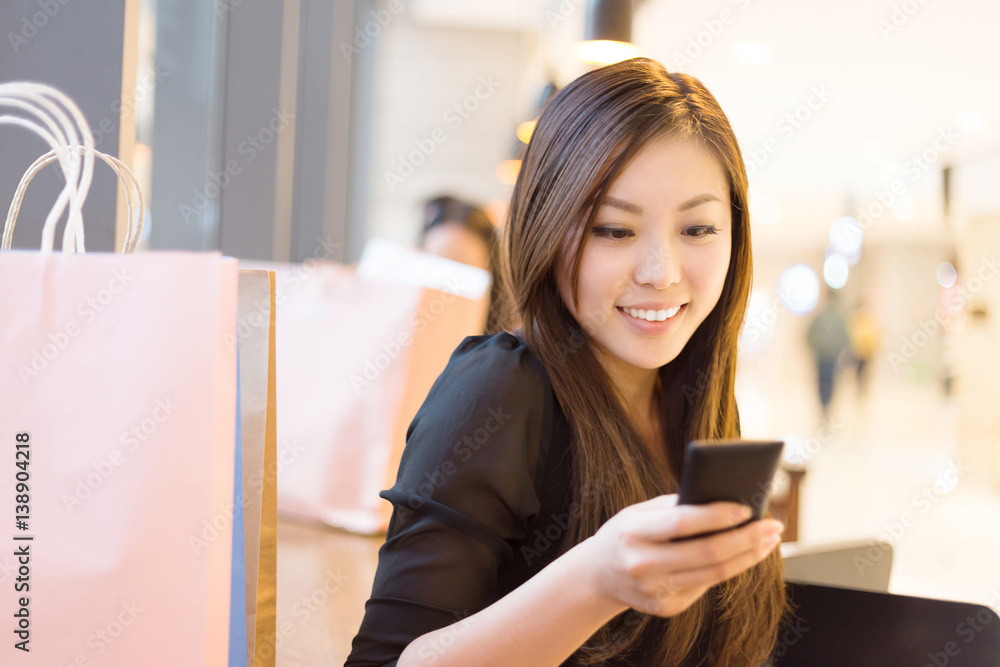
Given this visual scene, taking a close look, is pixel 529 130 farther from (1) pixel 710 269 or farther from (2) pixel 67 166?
(2) pixel 67 166

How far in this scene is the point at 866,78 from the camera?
632 cm

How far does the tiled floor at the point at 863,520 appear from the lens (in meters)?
1.27

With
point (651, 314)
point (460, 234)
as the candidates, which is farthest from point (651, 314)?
point (460, 234)

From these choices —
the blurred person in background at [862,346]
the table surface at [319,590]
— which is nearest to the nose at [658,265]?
the table surface at [319,590]

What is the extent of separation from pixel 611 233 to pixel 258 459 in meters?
0.45

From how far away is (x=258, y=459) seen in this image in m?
0.80

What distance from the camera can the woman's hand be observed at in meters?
0.54

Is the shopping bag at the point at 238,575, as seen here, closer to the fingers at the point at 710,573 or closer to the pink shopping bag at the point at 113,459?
the pink shopping bag at the point at 113,459

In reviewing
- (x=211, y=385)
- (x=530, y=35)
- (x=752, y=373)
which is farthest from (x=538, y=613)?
(x=752, y=373)

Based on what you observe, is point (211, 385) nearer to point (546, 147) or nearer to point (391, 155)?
point (546, 147)

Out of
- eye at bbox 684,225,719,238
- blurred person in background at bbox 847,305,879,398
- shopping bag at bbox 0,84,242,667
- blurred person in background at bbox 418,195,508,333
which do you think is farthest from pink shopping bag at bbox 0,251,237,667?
blurred person in background at bbox 847,305,879,398

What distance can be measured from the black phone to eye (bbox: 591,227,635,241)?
0.35m

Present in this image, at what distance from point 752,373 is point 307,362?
1789cm

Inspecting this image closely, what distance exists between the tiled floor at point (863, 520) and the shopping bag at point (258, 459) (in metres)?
0.32
